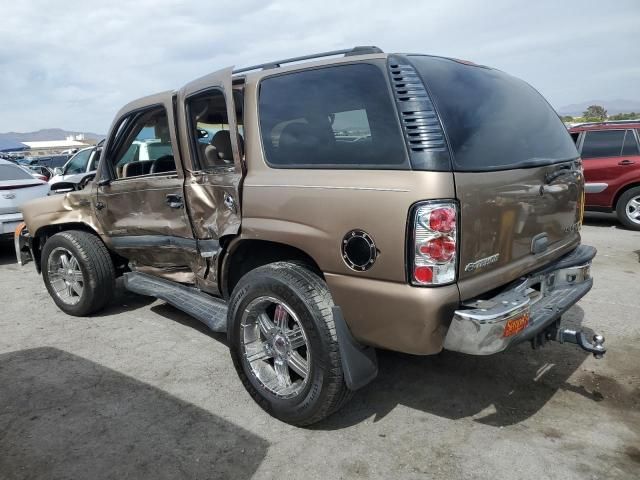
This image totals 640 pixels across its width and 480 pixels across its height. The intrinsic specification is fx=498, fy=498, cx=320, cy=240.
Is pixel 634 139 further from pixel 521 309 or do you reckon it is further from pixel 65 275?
pixel 65 275

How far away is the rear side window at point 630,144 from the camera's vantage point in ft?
28.3

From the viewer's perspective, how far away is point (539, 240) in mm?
2871

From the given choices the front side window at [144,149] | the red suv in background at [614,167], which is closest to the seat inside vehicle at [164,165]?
the front side window at [144,149]

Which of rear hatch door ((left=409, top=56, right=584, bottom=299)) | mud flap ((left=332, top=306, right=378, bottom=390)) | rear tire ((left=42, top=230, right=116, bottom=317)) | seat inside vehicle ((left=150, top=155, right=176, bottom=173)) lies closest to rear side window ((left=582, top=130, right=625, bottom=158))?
rear hatch door ((left=409, top=56, right=584, bottom=299))

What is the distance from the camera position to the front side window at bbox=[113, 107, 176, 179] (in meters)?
4.06

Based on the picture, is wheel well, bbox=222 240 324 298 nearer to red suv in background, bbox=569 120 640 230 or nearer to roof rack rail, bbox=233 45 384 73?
roof rack rail, bbox=233 45 384 73

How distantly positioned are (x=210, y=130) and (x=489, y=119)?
6.80 feet

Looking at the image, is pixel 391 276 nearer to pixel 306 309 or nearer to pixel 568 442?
→ pixel 306 309

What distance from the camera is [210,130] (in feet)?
12.5

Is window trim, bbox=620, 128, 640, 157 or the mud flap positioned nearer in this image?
the mud flap

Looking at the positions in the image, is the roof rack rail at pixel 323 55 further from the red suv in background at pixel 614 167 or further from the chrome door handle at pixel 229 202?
the red suv in background at pixel 614 167

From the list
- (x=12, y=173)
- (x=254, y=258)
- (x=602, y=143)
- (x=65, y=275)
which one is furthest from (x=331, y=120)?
(x=602, y=143)

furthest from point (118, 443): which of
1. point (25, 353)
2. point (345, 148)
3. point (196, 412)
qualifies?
point (345, 148)

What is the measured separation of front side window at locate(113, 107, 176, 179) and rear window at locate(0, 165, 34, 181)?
4.93 meters
